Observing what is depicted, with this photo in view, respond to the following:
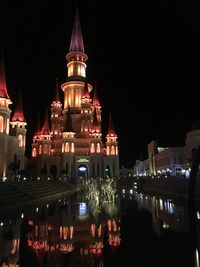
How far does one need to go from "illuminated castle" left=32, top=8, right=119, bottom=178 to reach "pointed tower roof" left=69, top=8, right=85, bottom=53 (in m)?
0.35

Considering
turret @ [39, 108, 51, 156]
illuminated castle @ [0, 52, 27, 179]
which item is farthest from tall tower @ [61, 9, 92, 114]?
illuminated castle @ [0, 52, 27, 179]

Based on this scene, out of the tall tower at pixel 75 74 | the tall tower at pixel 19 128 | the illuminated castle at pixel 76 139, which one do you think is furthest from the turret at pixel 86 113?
the tall tower at pixel 19 128

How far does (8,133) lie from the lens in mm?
41844

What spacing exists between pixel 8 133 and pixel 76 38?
1946 inches

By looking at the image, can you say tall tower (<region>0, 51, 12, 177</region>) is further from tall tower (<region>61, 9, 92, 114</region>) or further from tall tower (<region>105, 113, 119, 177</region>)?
tall tower (<region>105, 113, 119, 177</region>)

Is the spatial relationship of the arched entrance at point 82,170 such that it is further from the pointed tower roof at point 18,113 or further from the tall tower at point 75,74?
the pointed tower roof at point 18,113

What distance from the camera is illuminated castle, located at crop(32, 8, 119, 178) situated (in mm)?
64875

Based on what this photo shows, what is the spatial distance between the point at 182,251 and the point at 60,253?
424 cm

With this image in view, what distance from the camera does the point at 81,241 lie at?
33.6 feet

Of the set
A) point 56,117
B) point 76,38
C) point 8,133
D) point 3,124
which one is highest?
point 76,38

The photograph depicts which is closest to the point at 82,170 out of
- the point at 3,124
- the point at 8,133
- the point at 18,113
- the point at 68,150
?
the point at 68,150

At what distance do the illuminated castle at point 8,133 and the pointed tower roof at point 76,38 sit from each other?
31.5 m

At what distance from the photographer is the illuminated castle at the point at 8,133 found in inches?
1577

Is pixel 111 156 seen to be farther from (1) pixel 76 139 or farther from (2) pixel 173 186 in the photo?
(2) pixel 173 186
